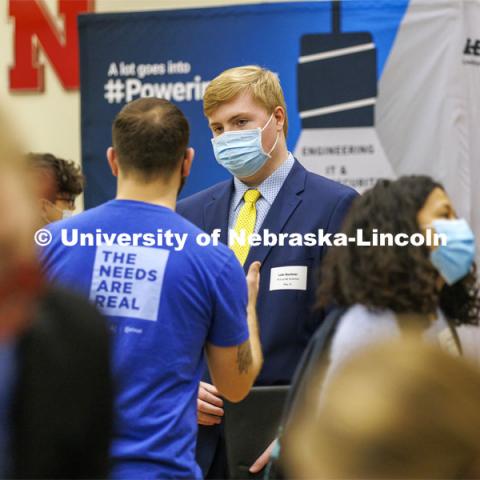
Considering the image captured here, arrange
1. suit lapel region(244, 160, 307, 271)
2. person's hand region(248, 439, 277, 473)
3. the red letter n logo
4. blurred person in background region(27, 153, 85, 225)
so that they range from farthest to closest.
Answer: the red letter n logo, blurred person in background region(27, 153, 85, 225), suit lapel region(244, 160, 307, 271), person's hand region(248, 439, 277, 473)

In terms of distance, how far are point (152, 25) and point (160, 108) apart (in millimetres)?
3153

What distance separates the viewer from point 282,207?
10.5ft

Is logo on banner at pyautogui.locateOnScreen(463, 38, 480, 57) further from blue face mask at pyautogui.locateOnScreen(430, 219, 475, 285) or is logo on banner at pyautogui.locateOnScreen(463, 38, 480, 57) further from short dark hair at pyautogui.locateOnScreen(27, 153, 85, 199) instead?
blue face mask at pyautogui.locateOnScreen(430, 219, 475, 285)

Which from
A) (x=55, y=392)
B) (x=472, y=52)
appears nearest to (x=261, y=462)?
(x=55, y=392)

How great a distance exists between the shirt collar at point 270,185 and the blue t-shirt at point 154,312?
37.9 inches

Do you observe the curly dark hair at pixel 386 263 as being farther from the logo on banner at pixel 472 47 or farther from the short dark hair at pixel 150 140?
the logo on banner at pixel 472 47

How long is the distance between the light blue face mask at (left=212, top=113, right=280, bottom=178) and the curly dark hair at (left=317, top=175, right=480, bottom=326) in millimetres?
795

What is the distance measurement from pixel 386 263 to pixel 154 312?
52 centimetres

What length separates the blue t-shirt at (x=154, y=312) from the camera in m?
2.20

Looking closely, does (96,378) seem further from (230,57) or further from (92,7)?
(92,7)

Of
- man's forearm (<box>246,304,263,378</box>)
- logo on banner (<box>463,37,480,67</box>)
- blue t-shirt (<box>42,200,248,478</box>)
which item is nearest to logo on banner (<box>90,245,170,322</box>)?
blue t-shirt (<box>42,200,248,478</box>)

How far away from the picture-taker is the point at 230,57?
5.34 metres

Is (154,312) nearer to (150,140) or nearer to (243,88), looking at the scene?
(150,140)

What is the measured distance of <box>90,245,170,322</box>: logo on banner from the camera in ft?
7.28
